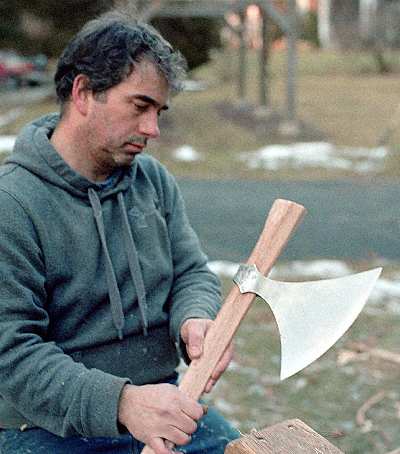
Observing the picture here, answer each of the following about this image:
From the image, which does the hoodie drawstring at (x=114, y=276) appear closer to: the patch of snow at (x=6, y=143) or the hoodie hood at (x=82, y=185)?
the hoodie hood at (x=82, y=185)

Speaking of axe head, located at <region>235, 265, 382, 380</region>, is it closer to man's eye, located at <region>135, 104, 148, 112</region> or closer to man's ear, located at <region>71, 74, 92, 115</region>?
man's eye, located at <region>135, 104, 148, 112</region>

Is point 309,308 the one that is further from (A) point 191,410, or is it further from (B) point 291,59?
(B) point 291,59

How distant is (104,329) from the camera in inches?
80.7

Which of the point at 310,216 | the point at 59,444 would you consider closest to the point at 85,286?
the point at 59,444

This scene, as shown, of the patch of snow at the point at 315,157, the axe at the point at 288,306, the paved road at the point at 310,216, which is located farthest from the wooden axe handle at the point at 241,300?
the patch of snow at the point at 315,157

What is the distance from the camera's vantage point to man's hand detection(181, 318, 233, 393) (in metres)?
1.86

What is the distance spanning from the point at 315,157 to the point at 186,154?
6.16ft

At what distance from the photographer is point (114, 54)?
1955 millimetres

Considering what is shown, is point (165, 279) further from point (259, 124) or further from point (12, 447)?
point (259, 124)

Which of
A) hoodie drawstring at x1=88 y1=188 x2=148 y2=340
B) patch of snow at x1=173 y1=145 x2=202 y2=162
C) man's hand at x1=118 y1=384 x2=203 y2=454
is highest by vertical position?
hoodie drawstring at x1=88 y1=188 x2=148 y2=340

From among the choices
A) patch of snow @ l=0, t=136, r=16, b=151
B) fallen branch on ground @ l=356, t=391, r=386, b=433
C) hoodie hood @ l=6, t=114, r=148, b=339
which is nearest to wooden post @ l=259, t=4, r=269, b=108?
patch of snow @ l=0, t=136, r=16, b=151

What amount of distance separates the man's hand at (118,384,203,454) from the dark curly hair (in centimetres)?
73

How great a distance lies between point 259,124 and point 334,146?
1835 millimetres

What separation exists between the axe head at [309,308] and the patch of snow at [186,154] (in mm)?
10227
